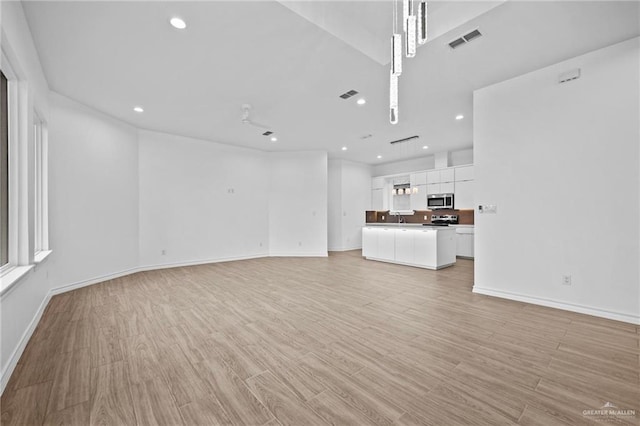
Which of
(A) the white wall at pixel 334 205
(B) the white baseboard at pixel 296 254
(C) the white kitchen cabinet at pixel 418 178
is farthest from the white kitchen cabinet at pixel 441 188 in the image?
(B) the white baseboard at pixel 296 254

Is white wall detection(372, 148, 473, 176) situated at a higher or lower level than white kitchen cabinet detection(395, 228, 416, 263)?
higher

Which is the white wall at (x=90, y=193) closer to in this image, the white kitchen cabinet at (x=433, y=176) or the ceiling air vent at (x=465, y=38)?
the ceiling air vent at (x=465, y=38)

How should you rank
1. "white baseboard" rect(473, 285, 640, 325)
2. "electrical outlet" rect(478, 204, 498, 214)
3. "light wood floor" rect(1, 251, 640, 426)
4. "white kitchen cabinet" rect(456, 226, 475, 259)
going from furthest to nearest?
1. "white kitchen cabinet" rect(456, 226, 475, 259)
2. "electrical outlet" rect(478, 204, 498, 214)
3. "white baseboard" rect(473, 285, 640, 325)
4. "light wood floor" rect(1, 251, 640, 426)

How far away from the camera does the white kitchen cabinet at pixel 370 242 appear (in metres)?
6.58

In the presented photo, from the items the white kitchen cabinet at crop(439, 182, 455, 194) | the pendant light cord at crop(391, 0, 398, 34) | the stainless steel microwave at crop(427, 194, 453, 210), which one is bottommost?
the stainless steel microwave at crop(427, 194, 453, 210)

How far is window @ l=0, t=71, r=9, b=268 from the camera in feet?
7.40

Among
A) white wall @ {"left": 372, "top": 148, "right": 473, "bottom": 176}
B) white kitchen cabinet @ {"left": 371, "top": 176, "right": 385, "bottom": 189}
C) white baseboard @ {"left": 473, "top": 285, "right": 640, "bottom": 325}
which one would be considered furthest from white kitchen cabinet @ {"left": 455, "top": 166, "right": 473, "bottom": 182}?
white baseboard @ {"left": 473, "top": 285, "right": 640, "bottom": 325}

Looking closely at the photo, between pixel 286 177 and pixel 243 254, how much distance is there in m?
2.49

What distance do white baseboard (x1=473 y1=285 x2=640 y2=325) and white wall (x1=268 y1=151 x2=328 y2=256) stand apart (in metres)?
4.43

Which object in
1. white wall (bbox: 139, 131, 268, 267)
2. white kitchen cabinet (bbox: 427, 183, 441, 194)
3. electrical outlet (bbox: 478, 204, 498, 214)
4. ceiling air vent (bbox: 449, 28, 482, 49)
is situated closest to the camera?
ceiling air vent (bbox: 449, 28, 482, 49)

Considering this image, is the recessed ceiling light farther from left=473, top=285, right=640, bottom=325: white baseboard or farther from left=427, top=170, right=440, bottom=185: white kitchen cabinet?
left=427, top=170, right=440, bottom=185: white kitchen cabinet

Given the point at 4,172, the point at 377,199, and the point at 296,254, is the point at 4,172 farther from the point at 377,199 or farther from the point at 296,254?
the point at 377,199

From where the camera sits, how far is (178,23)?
2461mm

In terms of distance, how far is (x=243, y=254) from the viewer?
22.8ft
